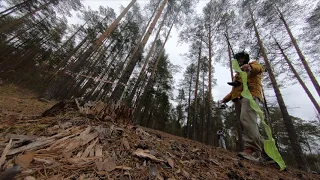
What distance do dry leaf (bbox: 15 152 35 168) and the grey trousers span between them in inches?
122

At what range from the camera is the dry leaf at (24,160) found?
87cm

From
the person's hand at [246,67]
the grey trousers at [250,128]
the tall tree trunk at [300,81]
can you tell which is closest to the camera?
the grey trousers at [250,128]

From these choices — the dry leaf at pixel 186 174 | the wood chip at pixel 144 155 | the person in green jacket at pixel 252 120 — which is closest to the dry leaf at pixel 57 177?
the wood chip at pixel 144 155

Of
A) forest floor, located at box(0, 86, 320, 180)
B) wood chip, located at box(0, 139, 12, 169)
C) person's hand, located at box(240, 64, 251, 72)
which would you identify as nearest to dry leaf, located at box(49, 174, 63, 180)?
forest floor, located at box(0, 86, 320, 180)

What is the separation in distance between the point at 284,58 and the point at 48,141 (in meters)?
11.0

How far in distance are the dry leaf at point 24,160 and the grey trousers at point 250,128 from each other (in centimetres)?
309

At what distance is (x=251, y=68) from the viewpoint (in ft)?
9.29

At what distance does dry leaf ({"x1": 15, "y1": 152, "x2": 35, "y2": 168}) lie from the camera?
874 mm

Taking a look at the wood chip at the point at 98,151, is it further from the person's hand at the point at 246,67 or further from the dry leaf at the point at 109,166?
the person's hand at the point at 246,67

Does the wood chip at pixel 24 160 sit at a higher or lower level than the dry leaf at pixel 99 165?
lower

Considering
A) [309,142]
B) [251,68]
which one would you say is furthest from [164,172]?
[309,142]

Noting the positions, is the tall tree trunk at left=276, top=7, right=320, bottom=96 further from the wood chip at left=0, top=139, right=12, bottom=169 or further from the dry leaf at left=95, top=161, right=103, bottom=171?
the wood chip at left=0, top=139, right=12, bottom=169

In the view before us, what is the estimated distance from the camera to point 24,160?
0.90 meters

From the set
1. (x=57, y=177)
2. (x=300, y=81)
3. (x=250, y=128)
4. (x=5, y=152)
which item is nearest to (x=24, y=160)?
(x=5, y=152)
